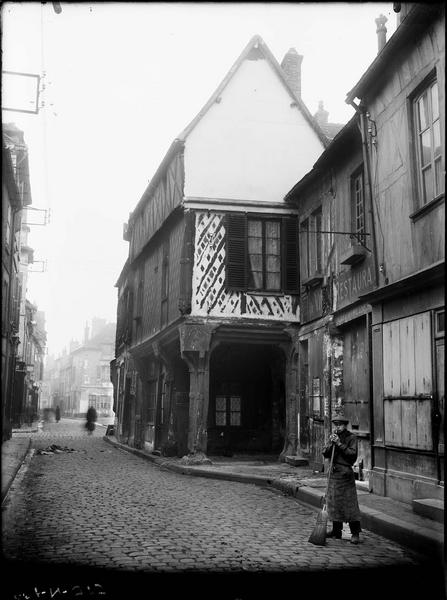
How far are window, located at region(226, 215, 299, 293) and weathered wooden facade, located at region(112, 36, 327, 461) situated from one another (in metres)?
0.03

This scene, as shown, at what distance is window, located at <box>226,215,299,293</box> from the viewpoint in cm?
1627

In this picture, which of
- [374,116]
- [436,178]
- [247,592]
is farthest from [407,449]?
[374,116]

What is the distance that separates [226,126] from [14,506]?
36.6ft

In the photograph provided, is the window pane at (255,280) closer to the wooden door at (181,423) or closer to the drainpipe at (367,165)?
the wooden door at (181,423)

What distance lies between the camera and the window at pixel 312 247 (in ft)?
49.2

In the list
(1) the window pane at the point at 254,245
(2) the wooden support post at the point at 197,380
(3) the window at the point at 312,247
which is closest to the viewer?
(3) the window at the point at 312,247

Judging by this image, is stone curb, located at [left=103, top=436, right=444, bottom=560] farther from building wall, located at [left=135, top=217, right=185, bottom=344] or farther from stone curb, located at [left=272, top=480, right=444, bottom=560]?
building wall, located at [left=135, top=217, right=185, bottom=344]

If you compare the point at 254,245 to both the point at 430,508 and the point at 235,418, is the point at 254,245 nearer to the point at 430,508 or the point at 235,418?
the point at 235,418

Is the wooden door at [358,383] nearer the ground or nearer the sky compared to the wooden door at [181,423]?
nearer the sky

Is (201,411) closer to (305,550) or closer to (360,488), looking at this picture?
(360,488)

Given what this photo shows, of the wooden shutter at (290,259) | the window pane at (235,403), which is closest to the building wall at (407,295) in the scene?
the wooden shutter at (290,259)

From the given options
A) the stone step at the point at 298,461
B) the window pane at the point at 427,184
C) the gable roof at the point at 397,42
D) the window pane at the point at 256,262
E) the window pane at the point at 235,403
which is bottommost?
the stone step at the point at 298,461

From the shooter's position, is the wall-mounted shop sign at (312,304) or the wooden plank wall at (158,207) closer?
the wall-mounted shop sign at (312,304)

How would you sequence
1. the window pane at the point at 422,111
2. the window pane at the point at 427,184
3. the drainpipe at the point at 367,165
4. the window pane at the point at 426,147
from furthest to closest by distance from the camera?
the drainpipe at the point at 367,165, the window pane at the point at 422,111, the window pane at the point at 426,147, the window pane at the point at 427,184
